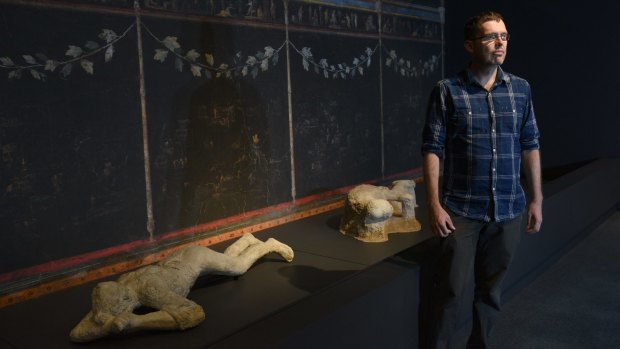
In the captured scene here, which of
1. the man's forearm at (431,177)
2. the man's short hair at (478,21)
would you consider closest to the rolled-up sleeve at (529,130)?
the man's short hair at (478,21)

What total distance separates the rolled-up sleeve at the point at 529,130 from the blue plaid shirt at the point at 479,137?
0.05 m

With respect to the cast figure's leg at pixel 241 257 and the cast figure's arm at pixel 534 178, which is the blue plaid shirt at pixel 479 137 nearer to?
the cast figure's arm at pixel 534 178

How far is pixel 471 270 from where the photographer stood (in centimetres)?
254

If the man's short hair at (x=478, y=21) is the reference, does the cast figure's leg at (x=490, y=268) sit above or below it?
below

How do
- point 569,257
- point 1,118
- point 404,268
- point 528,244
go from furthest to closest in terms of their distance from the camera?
point 569,257, point 528,244, point 1,118, point 404,268

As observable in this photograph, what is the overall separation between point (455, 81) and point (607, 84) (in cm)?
459

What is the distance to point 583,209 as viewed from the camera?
490cm

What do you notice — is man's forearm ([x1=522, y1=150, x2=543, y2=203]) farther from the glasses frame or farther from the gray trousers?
the glasses frame

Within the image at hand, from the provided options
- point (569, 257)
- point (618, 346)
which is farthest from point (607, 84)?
point (618, 346)

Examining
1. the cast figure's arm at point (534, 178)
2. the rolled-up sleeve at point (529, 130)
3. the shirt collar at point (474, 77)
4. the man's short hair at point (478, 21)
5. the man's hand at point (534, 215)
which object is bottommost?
the man's hand at point (534, 215)

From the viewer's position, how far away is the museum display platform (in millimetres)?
2191

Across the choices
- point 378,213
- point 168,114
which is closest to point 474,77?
point 378,213

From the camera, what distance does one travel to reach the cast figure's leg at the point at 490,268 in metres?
2.52

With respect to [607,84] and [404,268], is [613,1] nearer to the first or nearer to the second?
[607,84]
